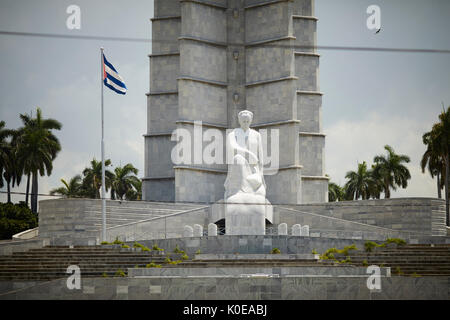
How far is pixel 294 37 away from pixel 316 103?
5.54m

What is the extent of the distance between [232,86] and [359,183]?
22707 mm

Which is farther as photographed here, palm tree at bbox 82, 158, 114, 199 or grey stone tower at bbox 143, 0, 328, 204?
palm tree at bbox 82, 158, 114, 199

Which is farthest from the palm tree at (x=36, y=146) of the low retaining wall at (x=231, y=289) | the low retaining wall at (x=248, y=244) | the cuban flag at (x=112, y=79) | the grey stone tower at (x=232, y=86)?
the low retaining wall at (x=231, y=289)

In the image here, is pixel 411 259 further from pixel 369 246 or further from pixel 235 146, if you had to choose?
pixel 235 146

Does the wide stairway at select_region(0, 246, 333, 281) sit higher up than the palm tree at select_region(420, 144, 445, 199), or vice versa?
the palm tree at select_region(420, 144, 445, 199)

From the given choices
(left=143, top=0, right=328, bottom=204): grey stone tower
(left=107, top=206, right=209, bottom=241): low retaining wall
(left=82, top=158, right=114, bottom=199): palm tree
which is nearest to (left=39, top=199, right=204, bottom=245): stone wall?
(left=107, top=206, right=209, bottom=241): low retaining wall

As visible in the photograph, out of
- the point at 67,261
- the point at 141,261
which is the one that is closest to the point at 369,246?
the point at 141,261

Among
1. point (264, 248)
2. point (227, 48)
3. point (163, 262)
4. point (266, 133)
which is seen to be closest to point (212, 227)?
point (264, 248)

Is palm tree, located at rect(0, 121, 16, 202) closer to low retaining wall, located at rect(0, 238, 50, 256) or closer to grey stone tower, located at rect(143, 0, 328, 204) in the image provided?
grey stone tower, located at rect(143, 0, 328, 204)

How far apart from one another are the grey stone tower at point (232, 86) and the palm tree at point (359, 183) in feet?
61.3

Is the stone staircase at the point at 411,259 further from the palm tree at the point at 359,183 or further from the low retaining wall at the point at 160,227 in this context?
the palm tree at the point at 359,183

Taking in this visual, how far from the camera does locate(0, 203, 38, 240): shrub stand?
5278 centimetres

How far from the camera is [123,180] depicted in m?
75.6

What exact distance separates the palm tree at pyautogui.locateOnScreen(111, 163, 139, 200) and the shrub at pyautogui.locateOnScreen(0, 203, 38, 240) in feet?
55.3
